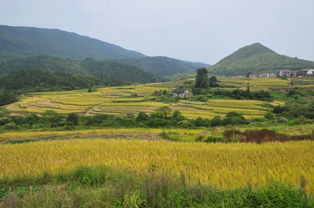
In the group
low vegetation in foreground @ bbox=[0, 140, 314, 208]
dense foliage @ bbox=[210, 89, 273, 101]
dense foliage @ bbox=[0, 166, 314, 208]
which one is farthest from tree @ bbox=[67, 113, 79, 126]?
dense foliage @ bbox=[210, 89, 273, 101]

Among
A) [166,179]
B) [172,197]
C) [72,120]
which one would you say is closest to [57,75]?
[72,120]

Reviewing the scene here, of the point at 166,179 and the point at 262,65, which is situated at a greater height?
the point at 262,65

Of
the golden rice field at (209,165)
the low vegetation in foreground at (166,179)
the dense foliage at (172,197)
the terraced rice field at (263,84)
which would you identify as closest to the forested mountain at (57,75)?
the terraced rice field at (263,84)

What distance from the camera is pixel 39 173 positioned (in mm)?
6699

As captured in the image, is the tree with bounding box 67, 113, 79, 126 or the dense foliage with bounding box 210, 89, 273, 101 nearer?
the tree with bounding box 67, 113, 79, 126

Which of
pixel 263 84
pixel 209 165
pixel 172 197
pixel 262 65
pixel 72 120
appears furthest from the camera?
pixel 262 65

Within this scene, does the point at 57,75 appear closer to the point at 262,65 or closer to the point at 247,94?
the point at 247,94

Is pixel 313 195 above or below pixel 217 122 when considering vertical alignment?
above

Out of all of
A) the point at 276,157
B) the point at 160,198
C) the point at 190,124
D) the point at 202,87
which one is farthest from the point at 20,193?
the point at 202,87

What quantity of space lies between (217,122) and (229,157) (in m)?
16.0

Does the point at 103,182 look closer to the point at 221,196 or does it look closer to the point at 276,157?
the point at 221,196

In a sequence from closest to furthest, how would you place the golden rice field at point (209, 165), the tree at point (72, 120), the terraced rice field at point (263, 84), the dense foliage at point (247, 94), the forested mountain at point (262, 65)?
the golden rice field at point (209, 165)
the tree at point (72, 120)
the dense foliage at point (247, 94)
the terraced rice field at point (263, 84)
the forested mountain at point (262, 65)

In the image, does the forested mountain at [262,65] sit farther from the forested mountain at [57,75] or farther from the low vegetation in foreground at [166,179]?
the low vegetation in foreground at [166,179]

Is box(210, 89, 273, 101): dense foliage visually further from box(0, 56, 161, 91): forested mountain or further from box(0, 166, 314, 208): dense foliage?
box(0, 56, 161, 91): forested mountain
